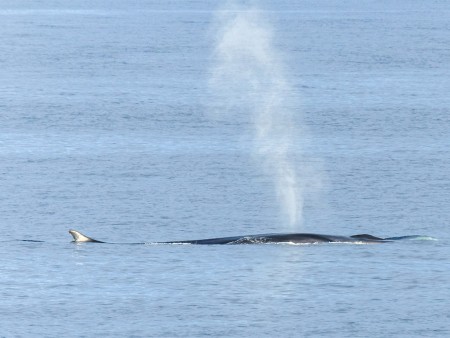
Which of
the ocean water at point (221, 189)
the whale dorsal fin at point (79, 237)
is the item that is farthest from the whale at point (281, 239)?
the ocean water at point (221, 189)

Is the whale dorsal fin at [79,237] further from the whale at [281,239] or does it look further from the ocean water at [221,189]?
the ocean water at [221,189]

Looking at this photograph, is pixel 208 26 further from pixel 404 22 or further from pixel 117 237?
pixel 117 237

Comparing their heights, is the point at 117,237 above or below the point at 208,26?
below

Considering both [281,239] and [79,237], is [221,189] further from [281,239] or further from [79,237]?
[79,237]

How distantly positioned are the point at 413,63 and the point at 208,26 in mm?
54651

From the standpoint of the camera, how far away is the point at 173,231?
48.2 m

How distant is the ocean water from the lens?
123 ft

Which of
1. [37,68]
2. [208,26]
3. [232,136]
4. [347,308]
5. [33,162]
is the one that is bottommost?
[347,308]

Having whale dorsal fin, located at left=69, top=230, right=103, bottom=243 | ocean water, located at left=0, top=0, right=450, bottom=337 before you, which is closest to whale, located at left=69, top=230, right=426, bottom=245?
whale dorsal fin, located at left=69, top=230, right=103, bottom=243

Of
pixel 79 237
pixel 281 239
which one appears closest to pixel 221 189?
pixel 281 239

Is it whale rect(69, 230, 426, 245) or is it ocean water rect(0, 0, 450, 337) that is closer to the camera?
ocean water rect(0, 0, 450, 337)

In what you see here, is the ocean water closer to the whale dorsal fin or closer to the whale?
the whale dorsal fin

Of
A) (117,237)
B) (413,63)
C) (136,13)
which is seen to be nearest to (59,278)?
(117,237)

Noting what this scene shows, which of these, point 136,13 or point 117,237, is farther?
point 136,13
